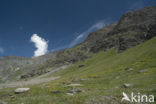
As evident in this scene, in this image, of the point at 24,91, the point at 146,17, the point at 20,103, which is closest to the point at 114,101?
the point at 20,103

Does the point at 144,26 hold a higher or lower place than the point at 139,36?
higher

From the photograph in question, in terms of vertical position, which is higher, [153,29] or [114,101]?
[153,29]

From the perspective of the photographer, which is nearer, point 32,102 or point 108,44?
point 32,102

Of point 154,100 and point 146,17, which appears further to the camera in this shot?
point 146,17

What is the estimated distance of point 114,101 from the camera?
1434cm

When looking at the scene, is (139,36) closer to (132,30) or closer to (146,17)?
(132,30)

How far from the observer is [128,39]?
5684 inches

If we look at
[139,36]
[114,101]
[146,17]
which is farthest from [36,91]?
[146,17]

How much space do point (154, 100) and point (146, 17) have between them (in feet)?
760

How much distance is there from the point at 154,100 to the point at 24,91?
25406 mm

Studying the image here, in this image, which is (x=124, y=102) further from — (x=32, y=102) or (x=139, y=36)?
(x=139, y=36)

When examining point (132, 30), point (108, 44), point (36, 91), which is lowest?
point (36, 91)

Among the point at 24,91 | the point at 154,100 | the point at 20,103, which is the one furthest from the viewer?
the point at 24,91

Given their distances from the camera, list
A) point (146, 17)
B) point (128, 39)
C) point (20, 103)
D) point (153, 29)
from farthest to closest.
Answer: point (146, 17) < point (128, 39) < point (153, 29) < point (20, 103)
